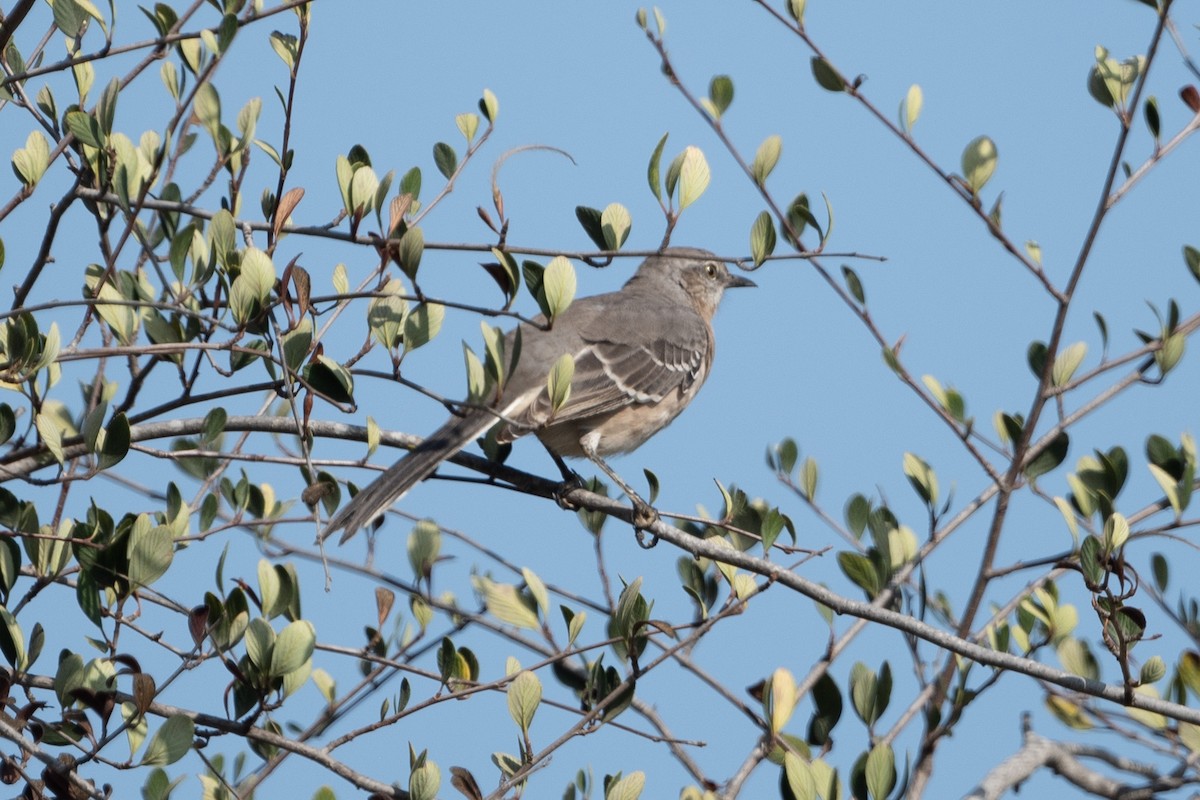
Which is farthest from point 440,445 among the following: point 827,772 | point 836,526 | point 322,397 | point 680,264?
point 680,264

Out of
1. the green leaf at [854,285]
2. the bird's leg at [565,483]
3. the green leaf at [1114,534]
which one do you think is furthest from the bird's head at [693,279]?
the green leaf at [1114,534]

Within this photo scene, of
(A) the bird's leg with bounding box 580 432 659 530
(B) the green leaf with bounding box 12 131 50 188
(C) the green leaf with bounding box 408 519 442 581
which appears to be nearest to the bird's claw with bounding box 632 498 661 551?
(A) the bird's leg with bounding box 580 432 659 530

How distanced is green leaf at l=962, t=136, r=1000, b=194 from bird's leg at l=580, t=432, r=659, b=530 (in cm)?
166

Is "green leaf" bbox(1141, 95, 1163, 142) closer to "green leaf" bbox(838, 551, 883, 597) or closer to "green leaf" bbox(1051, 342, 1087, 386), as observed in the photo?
"green leaf" bbox(1051, 342, 1087, 386)

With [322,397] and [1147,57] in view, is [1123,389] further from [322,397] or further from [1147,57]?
[322,397]

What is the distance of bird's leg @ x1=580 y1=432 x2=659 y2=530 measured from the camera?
456 cm

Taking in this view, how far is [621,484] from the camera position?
5449mm

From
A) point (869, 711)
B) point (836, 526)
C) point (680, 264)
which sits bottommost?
point (869, 711)

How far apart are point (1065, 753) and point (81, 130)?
4.29 m

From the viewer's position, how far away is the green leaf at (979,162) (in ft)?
15.0

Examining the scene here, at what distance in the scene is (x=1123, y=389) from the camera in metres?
4.68

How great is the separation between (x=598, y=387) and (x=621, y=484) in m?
0.58

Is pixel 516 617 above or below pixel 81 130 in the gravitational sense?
below

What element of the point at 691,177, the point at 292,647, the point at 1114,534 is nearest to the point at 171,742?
the point at 292,647
